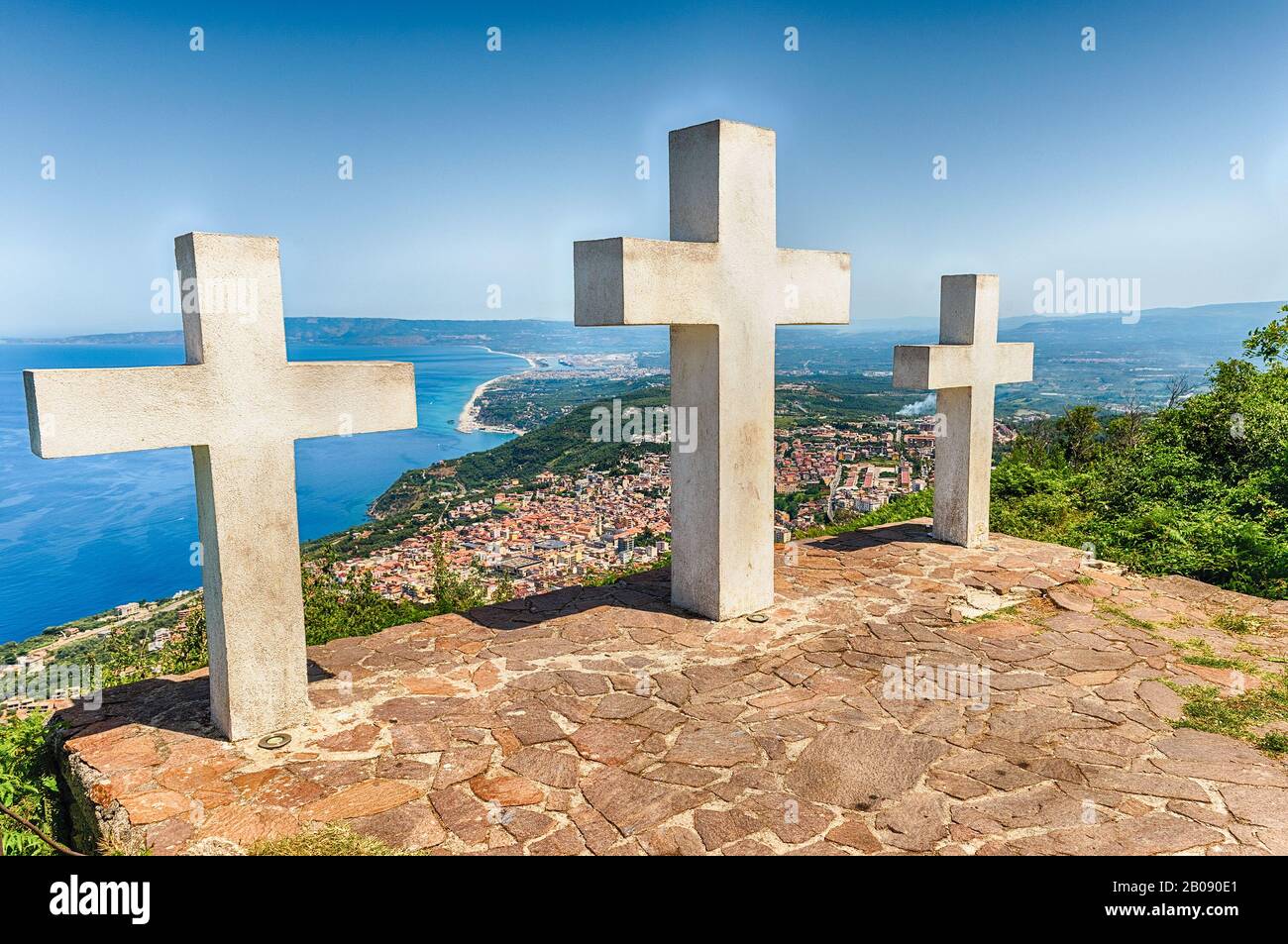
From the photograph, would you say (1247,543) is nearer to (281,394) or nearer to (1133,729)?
(1133,729)

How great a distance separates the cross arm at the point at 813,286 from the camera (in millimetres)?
6062

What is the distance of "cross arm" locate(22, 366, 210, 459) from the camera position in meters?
3.58

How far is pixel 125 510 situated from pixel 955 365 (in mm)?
26543

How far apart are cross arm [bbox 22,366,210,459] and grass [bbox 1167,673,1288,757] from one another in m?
5.17

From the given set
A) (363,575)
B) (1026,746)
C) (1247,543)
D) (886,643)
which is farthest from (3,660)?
(1247,543)

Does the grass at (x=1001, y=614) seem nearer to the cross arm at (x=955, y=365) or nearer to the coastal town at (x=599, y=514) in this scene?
the cross arm at (x=955, y=365)

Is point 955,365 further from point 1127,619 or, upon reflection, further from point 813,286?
point 1127,619

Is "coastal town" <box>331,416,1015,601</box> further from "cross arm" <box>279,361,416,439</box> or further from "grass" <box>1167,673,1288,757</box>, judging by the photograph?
"grass" <box>1167,673,1288,757</box>

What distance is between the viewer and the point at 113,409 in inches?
147

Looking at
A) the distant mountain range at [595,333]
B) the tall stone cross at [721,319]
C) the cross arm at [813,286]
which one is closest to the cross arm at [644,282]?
the tall stone cross at [721,319]

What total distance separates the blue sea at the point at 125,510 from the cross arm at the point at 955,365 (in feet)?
19.9

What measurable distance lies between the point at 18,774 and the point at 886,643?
16.1ft

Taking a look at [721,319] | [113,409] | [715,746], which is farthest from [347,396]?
[715,746]

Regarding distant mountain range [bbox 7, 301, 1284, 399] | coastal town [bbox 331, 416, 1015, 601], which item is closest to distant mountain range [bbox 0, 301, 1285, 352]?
distant mountain range [bbox 7, 301, 1284, 399]
